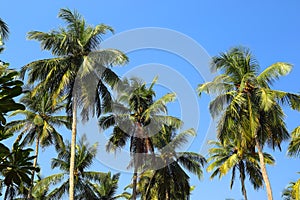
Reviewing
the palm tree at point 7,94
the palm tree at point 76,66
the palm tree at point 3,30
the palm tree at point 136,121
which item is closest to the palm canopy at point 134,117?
the palm tree at point 136,121

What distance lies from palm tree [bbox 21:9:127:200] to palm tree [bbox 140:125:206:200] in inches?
312

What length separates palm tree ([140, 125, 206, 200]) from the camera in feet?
91.0

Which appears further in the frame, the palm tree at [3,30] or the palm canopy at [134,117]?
the palm canopy at [134,117]

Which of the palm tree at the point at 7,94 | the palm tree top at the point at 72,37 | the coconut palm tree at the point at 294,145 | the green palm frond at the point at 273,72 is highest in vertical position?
the palm tree top at the point at 72,37

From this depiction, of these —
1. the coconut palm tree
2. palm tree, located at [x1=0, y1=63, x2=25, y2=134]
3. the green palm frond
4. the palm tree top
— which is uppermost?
the palm tree top

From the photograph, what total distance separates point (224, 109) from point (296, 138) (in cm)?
488

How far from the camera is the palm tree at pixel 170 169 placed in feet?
91.0

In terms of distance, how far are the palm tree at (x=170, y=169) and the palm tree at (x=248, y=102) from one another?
6905mm

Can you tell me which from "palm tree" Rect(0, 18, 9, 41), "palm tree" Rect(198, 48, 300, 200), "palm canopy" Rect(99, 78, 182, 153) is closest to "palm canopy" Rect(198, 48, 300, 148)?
"palm tree" Rect(198, 48, 300, 200)

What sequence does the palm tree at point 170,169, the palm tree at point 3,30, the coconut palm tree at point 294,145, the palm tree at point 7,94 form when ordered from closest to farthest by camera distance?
the palm tree at point 7,94 → the palm tree at point 3,30 → the coconut palm tree at point 294,145 → the palm tree at point 170,169

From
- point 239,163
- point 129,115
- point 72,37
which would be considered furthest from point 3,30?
point 239,163

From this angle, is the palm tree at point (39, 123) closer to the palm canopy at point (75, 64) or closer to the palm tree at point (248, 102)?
the palm canopy at point (75, 64)

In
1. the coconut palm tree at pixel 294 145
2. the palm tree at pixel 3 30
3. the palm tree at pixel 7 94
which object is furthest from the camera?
the coconut palm tree at pixel 294 145

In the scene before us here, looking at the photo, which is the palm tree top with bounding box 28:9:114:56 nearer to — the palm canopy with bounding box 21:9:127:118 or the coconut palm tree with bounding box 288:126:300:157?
the palm canopy with bounding box 21:9:127:118
